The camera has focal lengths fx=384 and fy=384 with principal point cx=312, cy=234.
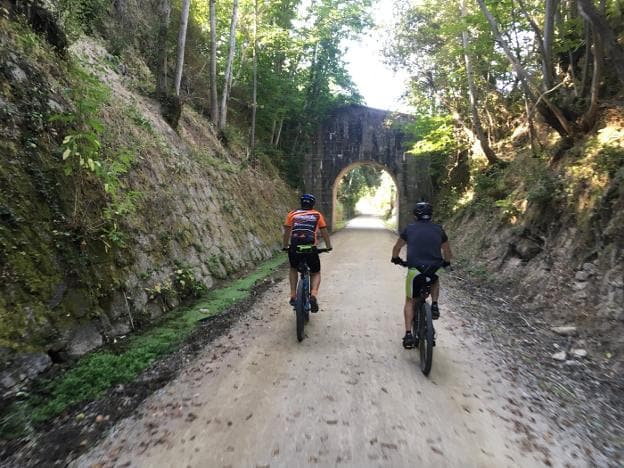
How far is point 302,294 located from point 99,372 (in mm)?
2402

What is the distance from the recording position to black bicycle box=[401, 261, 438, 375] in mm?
3961

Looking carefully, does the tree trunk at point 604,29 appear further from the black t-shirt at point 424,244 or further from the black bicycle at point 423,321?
the black bicycle at point 423,321

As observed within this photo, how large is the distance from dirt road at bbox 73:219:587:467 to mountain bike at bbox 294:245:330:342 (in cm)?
30

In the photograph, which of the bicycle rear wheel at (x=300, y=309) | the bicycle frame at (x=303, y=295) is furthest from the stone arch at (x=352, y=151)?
the bicycle rear wheel at (x=300, y=309)

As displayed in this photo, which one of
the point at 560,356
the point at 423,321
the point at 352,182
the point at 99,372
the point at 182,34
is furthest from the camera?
the point at 352,182

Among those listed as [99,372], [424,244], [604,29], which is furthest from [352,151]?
[99,372]

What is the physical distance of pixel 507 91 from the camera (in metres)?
13.8

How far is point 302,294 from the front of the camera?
5.04m

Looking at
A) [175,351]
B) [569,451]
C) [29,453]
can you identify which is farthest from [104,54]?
[569,451]

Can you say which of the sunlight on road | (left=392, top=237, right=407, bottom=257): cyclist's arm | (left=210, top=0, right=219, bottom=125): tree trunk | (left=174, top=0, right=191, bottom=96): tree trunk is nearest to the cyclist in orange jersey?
(left=392, top=237, right=407, bottom=257): cyclist's arm

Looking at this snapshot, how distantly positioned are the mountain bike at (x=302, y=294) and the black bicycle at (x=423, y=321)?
1357mm

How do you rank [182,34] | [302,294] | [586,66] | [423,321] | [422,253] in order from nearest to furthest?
[423,321] → [422,253] → [302,294] → [586,66] → [182,34]

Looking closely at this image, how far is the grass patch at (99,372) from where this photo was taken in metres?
3.05

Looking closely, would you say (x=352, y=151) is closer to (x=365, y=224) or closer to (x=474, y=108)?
(x=365, y=224)
